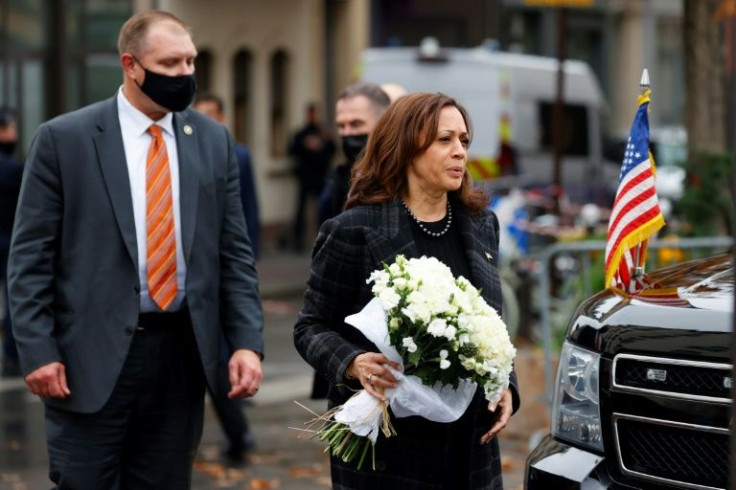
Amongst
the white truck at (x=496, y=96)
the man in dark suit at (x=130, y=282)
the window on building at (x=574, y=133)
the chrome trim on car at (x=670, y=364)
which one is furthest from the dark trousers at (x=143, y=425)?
the window on building at (x=574, y=133)

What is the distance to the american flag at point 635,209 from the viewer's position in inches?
247

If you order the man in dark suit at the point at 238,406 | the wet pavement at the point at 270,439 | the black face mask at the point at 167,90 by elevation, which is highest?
the black face mask at the point at 167,90

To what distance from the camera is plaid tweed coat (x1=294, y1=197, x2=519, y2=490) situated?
4.75 metres

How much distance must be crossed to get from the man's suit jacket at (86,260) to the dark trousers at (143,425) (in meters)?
0.07

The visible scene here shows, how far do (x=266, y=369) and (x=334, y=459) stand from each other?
7975 mm

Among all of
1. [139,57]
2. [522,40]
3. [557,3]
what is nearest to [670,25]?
[522,40]

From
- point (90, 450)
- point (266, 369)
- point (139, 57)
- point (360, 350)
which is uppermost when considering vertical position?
point (139, 57)

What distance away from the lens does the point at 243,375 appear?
18.0 feet

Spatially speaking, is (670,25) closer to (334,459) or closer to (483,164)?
(483,164)

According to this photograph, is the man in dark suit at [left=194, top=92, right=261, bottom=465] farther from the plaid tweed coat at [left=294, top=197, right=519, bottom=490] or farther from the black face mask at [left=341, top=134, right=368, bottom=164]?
the plaid tweed coat at [left=294, top=197, right=519, bottom=490]

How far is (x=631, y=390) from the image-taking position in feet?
16.8

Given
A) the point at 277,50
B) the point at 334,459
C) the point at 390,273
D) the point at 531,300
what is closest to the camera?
the point at 390,273

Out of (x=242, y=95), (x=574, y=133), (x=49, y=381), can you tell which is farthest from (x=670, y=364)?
(x=242, y=95)

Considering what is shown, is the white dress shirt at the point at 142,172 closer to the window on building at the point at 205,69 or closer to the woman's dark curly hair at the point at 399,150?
the woman's dark curly hair at the point at 399,150
